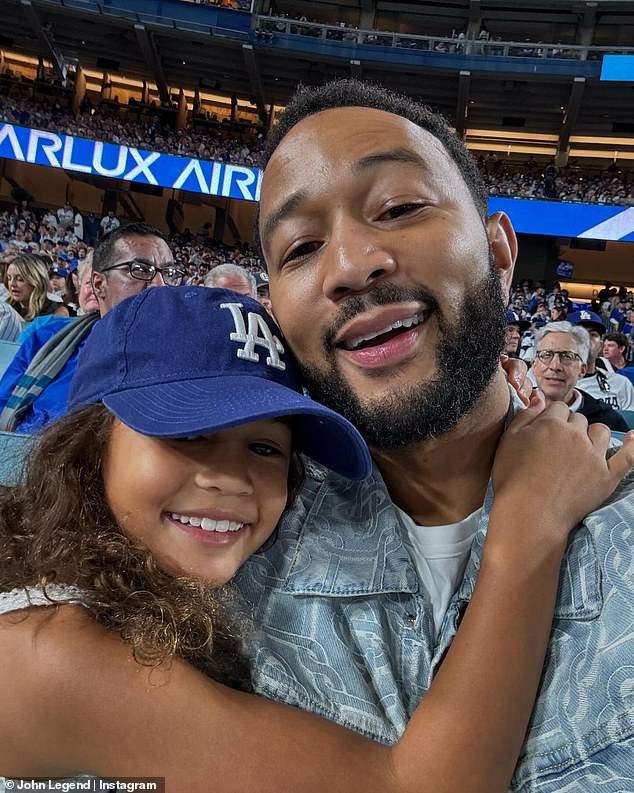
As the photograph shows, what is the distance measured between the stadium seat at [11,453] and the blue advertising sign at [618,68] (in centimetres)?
1906

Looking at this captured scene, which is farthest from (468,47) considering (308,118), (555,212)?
(308,118)

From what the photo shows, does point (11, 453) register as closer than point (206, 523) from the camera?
No

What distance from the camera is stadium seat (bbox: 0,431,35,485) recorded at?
141 centimetres

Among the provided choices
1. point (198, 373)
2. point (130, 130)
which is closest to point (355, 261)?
point (198, 373)

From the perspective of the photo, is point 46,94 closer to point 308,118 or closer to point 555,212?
point 555,212

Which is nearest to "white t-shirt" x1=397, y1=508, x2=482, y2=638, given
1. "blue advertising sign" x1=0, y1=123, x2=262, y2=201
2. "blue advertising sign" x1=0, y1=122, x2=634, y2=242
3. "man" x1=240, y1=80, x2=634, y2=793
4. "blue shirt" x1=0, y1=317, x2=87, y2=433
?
"man" x1=240, y1=80, x2=634, y2=793

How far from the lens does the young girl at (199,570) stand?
78 cm

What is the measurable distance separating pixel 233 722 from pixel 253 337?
0.57 meters

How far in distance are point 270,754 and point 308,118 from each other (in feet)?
3.71

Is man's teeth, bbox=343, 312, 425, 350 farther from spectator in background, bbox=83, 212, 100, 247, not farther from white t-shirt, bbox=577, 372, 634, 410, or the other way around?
spectator in background, bbox=83, 212, 100, 247

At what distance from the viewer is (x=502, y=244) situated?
138 cm

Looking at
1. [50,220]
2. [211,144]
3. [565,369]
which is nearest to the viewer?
[565,369]

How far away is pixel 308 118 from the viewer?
134 centimetres

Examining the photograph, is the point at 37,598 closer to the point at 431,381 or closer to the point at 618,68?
the point at 431,381
